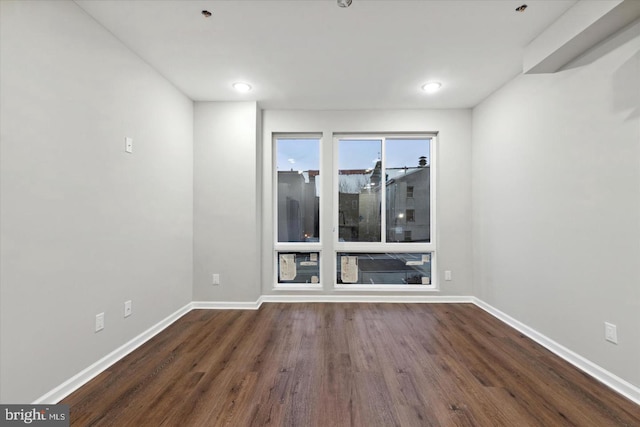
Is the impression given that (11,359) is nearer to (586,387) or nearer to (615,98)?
(586,387)

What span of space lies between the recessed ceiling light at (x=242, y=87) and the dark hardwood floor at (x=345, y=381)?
261 cm

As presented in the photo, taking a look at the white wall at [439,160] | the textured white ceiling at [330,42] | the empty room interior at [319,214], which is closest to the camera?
the empty room interior at [319,214]

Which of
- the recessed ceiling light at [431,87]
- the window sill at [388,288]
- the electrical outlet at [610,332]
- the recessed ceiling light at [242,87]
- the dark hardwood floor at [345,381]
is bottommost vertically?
the dark hardwood floor at [345,381]

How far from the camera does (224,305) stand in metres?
3.28

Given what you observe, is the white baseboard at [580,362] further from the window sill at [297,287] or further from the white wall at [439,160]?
the window sill at [297,287]

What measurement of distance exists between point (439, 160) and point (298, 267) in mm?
2435

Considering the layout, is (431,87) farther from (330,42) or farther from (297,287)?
(297,287)

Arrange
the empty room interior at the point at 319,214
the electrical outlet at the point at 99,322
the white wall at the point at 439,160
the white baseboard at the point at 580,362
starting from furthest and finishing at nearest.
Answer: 1. the white wall at the point at 439,160
2. the electrical outlet at the point at 99,322
3. the white baseboard at the point at 580,362
4. the empty room interior at the point at 319,214

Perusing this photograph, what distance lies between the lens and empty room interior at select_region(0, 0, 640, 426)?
1569 mm

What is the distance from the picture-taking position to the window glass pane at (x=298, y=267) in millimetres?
3701

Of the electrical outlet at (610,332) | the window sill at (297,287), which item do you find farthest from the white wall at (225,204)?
the electrical outlet at (610,332)

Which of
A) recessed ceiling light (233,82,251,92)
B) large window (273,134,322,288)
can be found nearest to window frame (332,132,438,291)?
large window (273,134,322,288)

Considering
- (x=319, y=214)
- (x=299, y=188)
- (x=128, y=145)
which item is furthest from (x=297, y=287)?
(x=128, y=145)

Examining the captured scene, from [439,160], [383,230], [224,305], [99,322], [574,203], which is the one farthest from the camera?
[383,230]
